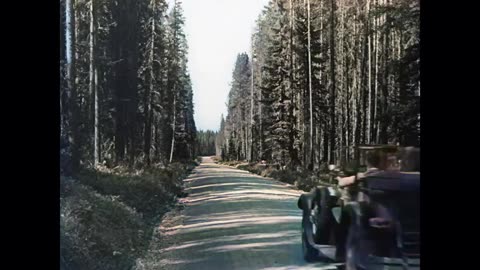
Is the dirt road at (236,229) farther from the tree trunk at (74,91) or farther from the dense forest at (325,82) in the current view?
the tree trunk at (74,91)

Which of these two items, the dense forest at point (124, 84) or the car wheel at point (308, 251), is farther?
the dense forest at point (124, 84)

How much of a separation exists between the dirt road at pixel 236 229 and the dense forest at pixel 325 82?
133mm

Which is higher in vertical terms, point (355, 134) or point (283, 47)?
point (283, 47)

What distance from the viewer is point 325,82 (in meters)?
2.13

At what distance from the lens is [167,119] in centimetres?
229

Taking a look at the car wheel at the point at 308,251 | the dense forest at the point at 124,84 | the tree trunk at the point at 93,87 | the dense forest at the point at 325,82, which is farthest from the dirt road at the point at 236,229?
the tree trunk at the point at 93,87

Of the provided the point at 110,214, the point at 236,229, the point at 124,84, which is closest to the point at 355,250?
the point at 236,229

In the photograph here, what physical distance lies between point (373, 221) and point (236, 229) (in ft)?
1.77

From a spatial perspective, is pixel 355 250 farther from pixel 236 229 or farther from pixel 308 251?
pixel 236 229

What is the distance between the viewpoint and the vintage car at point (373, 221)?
197 cm
